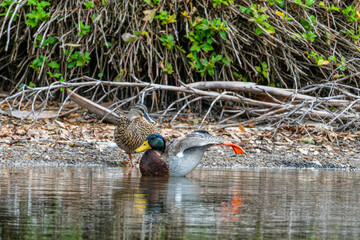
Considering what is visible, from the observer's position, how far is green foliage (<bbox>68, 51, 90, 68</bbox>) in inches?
451

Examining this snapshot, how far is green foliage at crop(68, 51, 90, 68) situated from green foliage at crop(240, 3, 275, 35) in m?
2.81

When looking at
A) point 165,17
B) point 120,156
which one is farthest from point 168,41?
point 120,156

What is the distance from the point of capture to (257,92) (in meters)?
11.0

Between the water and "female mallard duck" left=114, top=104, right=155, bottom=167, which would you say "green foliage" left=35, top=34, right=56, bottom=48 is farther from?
the water

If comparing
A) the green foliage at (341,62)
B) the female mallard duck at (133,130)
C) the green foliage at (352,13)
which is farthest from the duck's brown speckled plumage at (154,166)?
the green foliage at (352,13)

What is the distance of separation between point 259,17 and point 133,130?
3699 mm

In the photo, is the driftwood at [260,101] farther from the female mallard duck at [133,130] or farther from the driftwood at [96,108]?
the female mallard duck at [133,130]

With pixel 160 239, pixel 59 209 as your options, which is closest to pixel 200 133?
pixel 59 209

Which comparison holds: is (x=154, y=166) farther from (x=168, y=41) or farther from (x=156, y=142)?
(x=168, y=41)

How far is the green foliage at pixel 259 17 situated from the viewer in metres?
10.9

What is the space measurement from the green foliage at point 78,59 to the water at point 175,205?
4399 mm

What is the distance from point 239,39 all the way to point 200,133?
5174 millimetres

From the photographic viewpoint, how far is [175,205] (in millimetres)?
4816

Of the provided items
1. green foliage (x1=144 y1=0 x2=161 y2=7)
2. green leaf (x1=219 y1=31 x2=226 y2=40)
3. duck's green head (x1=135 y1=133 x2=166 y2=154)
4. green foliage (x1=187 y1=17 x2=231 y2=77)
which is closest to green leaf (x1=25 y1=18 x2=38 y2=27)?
green foliage (x1=144 y1=0 x2=161 y2=7)
